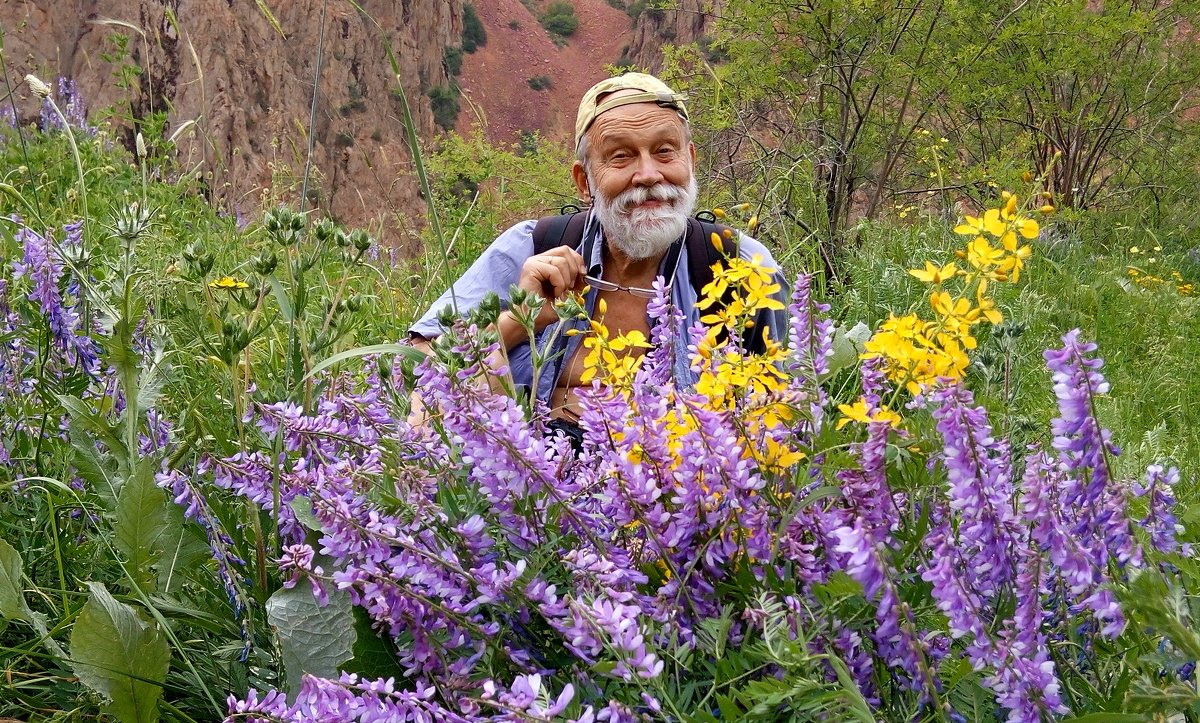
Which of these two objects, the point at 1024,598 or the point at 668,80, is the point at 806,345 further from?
the point at 668,80

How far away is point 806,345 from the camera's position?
119cm

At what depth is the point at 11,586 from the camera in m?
1.36

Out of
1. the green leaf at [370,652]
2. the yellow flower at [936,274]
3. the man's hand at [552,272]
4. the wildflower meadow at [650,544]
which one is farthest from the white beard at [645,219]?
the green leaf at [370,652]

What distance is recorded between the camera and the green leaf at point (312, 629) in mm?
1115

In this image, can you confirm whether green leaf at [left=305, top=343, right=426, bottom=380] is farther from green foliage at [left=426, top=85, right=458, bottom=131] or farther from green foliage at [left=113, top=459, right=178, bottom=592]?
green foliage at [left=426, top=85, right=458, bottom=131]

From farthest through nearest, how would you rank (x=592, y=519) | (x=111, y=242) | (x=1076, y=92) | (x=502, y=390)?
(x=1076, y=92)
(x=111, y=242)
(x=502, y=390)
(x=592, y=519)

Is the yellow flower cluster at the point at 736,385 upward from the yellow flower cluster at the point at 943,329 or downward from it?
downward

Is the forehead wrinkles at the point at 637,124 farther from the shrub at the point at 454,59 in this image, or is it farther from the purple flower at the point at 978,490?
the shrub at the point at 454,59

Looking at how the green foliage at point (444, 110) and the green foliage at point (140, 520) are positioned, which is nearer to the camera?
the green foliage at point (140, 520)

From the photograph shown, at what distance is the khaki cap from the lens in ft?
10.9

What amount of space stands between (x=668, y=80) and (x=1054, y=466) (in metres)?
6.66

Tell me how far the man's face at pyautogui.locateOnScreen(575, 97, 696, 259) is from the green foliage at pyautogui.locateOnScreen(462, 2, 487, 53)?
5588cm

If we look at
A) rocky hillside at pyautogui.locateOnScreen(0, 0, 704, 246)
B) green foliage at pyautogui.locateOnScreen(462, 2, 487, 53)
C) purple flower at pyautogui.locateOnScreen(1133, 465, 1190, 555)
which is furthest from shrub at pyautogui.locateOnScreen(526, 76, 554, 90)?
purple flower at pyautogui.locateOnScreen(1133, 465, 1190, 555)

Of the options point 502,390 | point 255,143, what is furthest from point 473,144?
point 255,143
